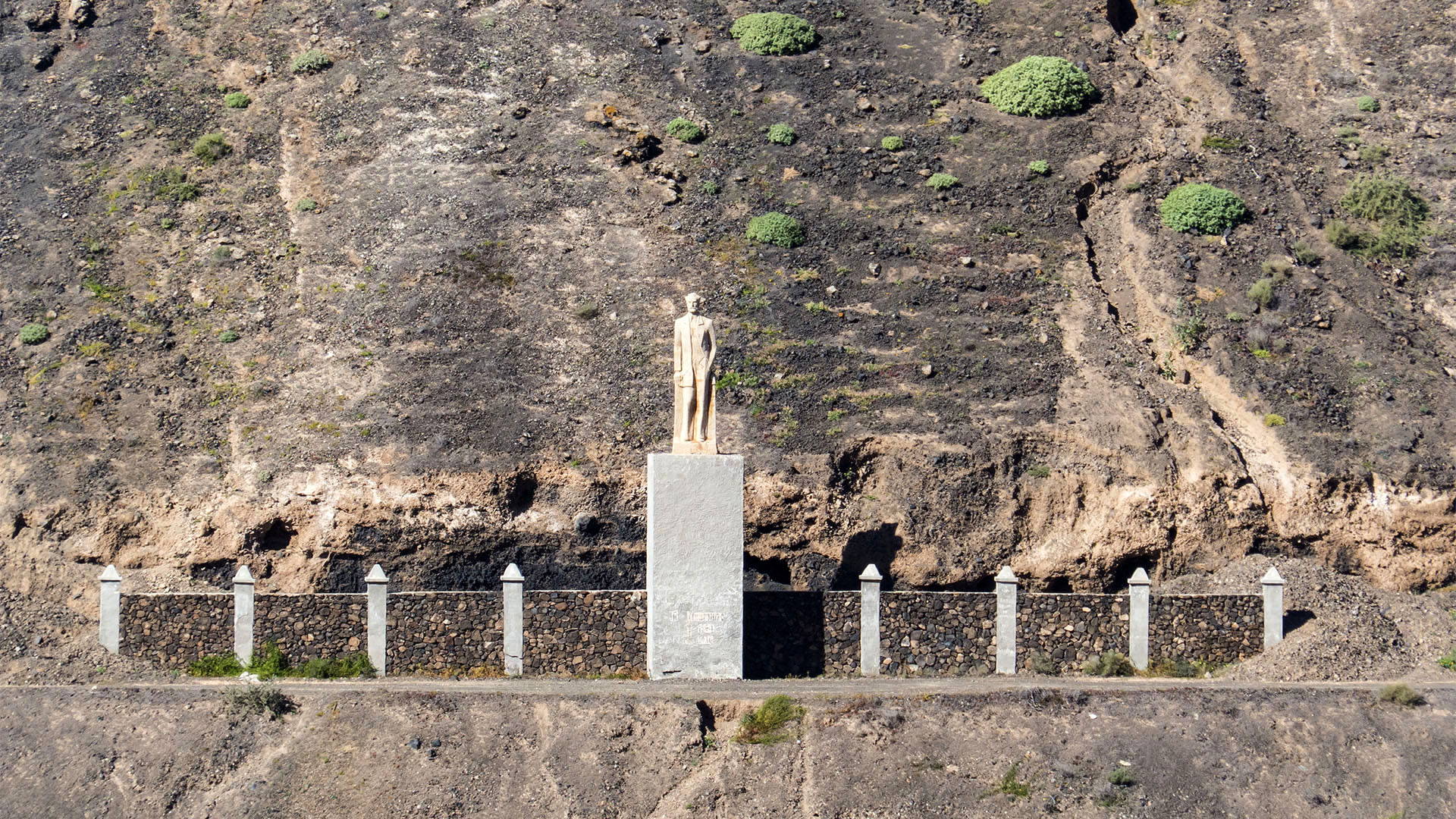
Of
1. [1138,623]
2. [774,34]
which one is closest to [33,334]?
[774,34]

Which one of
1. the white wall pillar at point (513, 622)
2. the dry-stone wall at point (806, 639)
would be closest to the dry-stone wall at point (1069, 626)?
the dry-stone wall at point (806, 639)

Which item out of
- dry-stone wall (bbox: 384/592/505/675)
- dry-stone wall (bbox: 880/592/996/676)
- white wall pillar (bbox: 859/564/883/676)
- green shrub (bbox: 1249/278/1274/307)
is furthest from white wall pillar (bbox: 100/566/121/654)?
green shrub (bbox: 1249/278/1274/307)

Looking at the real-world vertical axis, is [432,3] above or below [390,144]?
above

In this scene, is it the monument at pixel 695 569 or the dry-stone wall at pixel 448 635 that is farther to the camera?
the dry-stone wall at pixel 448 635

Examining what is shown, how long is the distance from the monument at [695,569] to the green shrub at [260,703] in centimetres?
486

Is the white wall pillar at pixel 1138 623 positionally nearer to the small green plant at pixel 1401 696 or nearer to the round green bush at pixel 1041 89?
the small green plant at pixel 1401 696

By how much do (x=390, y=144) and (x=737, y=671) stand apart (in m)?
17.4

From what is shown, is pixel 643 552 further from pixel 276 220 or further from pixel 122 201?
pixel 122 201

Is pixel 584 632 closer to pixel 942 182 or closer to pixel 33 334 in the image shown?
pixel 33 334

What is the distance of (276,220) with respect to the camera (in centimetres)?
3038

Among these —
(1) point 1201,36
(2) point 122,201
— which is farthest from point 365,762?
(1) point 1201,36

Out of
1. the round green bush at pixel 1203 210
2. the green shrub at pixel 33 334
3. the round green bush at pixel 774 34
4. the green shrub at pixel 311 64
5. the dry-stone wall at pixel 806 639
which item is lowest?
the dry-stone wall at pixel 806 639

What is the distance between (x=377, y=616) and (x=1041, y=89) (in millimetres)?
20714

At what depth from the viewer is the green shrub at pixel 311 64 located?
3419 cm
